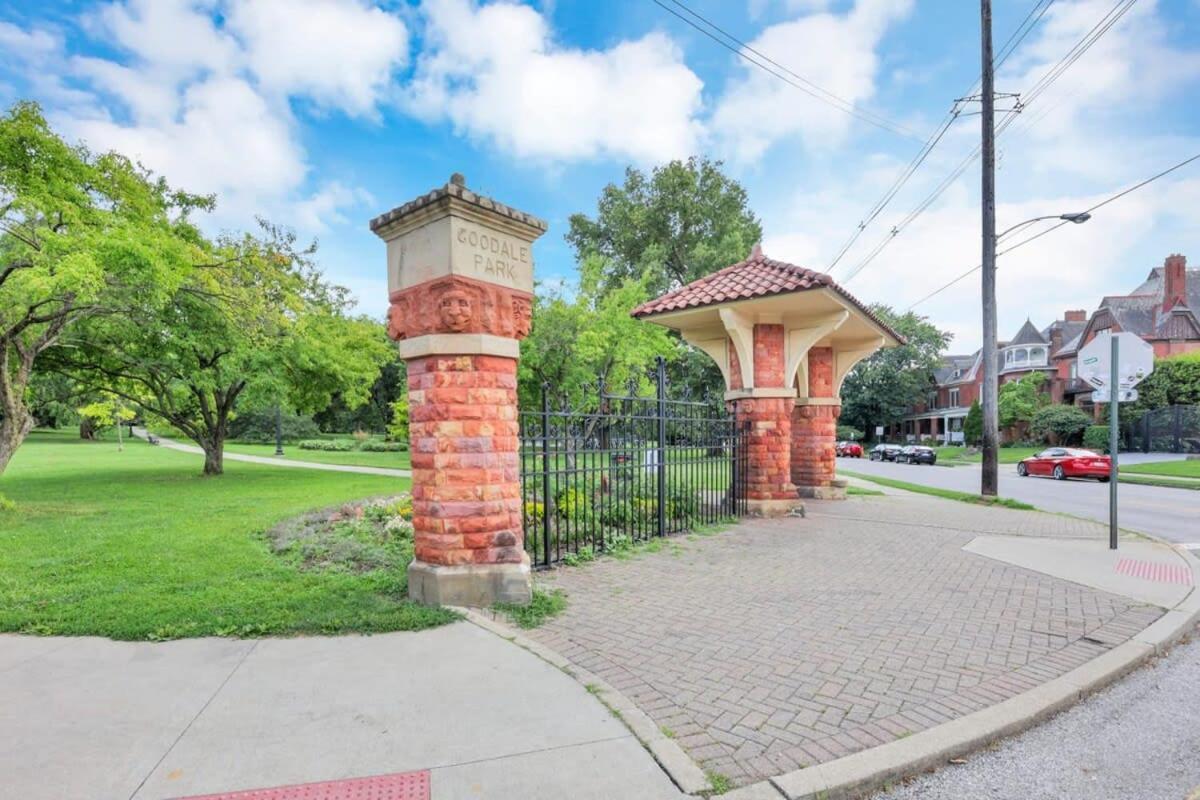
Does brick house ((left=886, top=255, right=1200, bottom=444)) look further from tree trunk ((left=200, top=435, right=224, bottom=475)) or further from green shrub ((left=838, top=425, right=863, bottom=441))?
tree trunk ((left=200, top=435, right=224, bottom=475))

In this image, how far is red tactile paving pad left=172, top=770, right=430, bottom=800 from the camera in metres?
2.32

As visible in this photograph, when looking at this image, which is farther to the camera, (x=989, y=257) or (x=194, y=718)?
(x=989, y=257)

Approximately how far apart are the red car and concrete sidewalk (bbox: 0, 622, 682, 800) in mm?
25506

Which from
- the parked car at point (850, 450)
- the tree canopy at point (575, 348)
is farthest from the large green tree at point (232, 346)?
the parked car at point (850, 450)

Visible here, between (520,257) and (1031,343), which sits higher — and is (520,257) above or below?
below

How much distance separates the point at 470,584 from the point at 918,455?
3676 cm

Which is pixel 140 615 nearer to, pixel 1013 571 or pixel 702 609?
pixel 702 609

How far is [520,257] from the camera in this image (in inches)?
204

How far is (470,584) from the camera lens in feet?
15.5

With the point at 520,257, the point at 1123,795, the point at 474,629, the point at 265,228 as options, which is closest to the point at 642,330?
the point at 265,228

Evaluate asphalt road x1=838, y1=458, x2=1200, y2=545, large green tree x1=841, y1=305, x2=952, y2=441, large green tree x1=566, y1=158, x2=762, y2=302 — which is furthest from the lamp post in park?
large green tree x1=841, y1=305, x2=952, y2=441

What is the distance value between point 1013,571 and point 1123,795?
4.31 m

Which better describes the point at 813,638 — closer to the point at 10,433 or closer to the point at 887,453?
the point at 10,433

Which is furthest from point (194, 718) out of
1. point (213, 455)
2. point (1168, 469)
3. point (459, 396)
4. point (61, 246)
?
point (1168, 469)
